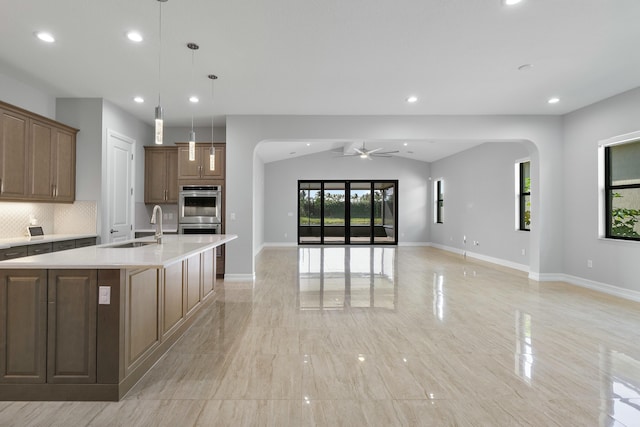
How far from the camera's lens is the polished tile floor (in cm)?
206

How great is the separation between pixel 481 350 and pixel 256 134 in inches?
185

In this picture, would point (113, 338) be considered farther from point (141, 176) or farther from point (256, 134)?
point (141, 176)

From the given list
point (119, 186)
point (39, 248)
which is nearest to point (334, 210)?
point (119, 186)

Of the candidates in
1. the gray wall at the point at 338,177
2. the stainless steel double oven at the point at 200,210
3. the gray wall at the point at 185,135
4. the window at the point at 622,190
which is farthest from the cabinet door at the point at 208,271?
the gray wall at the point at 338,177

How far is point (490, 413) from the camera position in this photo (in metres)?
2.07

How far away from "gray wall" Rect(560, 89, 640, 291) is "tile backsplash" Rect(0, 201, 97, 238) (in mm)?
7744

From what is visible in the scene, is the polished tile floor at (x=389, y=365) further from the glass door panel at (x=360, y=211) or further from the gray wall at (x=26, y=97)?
the glass door panel at (x=360, y=211)

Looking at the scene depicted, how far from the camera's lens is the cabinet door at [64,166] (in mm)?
4715

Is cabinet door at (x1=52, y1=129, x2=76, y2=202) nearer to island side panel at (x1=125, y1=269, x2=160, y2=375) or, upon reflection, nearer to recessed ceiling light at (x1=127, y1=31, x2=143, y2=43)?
recessed ceiling light at (x1=127, y1=31, x2=143, y2=43)

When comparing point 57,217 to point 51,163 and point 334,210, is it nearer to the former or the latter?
point 51,163

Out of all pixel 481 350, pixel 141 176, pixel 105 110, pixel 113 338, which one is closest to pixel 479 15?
pixel 481 350

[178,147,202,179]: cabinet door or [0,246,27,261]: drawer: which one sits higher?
[178,147,202,179]: cabinet door

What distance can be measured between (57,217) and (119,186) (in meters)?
0.96

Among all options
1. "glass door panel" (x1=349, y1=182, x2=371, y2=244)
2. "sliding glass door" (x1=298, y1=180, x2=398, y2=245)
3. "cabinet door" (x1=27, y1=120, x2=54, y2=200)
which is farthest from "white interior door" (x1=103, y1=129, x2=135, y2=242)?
"glass door panel" (x1=349, y1=182, x2=371, y2=244)
